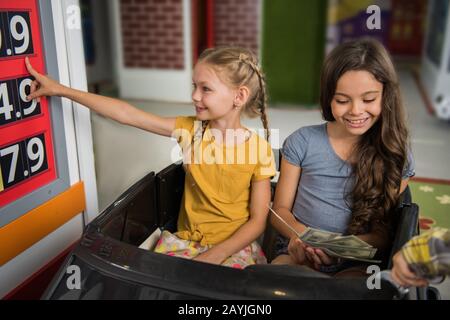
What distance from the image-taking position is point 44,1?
1.22 meters

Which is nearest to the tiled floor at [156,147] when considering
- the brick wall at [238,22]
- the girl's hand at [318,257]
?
the girl's hand at [318,257]

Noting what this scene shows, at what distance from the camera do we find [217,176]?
4.02 feet

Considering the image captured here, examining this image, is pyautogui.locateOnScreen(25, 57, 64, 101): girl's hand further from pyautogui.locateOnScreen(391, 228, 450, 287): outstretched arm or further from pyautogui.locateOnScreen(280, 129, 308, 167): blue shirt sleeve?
pyautogui.locateOnScreen(391, 228, 450, 287): outstretched arm

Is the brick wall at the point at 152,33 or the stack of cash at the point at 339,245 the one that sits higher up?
the brick wall at the point at 152,33

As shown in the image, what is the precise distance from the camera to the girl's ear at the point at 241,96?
1.18 meters

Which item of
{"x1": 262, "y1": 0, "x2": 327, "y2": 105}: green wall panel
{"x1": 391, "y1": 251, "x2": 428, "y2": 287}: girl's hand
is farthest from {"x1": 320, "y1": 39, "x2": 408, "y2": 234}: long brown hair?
{"x1": 262, "y1": 0, "x2": 327, "y2": 105}: green wall panel

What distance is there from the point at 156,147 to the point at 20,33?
1801mm

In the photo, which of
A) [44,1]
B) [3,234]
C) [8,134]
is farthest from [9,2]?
[3,234]

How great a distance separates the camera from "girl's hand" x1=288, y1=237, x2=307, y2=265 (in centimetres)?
114

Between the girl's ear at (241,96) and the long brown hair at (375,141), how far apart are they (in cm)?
20

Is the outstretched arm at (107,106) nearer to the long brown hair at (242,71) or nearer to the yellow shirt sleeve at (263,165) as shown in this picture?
the long brown hair at (242,71)

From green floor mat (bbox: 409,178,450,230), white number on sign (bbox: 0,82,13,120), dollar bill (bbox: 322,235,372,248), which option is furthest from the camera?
green floor mat (bbox: 409,178,450,230)

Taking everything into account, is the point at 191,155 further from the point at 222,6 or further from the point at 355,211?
the point at 222,6

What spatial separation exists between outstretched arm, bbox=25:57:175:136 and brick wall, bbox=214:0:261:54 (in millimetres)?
4197
